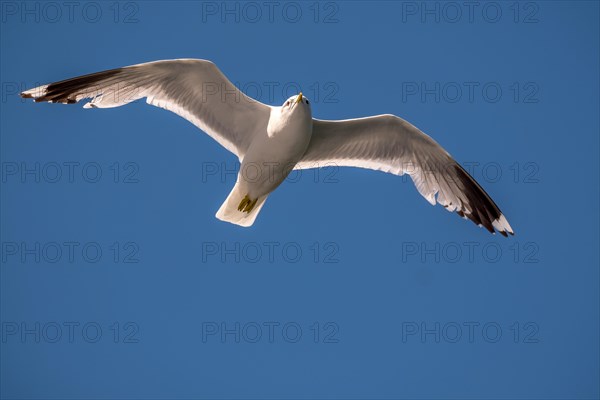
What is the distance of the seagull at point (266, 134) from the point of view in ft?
27.2

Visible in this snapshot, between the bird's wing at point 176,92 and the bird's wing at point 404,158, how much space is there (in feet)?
2.30

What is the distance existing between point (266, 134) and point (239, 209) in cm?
87

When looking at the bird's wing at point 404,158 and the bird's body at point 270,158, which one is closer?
the bird's body at point 270,158

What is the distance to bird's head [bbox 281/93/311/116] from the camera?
7945 mm

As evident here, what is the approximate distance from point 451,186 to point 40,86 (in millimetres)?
4327

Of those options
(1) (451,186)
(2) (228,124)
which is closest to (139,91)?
(2) (228,124)

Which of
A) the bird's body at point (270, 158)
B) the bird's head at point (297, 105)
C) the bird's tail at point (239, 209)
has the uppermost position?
the bird's head at point (297, 105)

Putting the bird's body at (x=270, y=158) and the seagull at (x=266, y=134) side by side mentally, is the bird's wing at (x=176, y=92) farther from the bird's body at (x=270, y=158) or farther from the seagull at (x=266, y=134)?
the bird's body at (x=270, y=158)

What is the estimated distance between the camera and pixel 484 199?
30.4ft

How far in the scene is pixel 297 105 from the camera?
796 cm

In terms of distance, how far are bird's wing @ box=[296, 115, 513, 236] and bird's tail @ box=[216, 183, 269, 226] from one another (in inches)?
24.8

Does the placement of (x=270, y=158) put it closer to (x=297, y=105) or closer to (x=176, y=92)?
(x=297, y=105)

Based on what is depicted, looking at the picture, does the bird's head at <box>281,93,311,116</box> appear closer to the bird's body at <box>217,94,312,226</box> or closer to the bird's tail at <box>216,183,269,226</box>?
the bird's body at <box>217,94,312,226</box>

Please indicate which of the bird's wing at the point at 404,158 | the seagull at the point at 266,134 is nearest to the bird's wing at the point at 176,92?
the seagull at the point at 266,134
